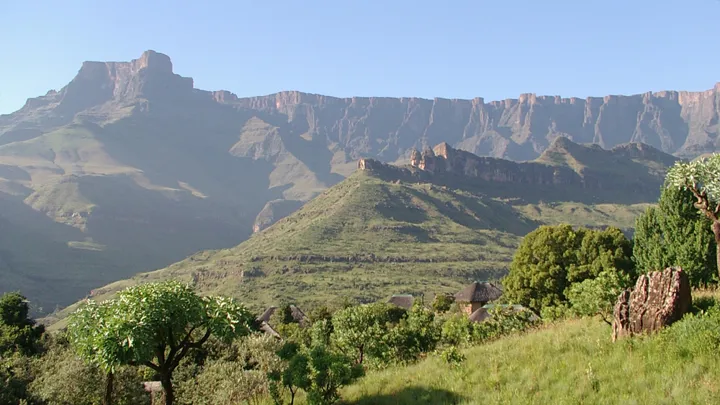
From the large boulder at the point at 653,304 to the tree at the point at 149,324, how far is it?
394 inches

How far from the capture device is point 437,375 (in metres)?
14.3

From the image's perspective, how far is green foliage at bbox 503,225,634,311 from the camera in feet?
119

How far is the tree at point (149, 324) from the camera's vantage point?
12.2m

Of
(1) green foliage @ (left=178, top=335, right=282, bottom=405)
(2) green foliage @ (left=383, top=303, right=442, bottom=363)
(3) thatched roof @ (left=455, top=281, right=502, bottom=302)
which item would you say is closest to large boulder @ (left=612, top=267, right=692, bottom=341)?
(2) green foliage @ (left=383, top=303, right=442, bottom=363)

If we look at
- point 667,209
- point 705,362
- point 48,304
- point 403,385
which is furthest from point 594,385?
point 48,304

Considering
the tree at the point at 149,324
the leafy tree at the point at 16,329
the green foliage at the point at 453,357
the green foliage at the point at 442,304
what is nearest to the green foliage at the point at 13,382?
the tree at the point at 149,324

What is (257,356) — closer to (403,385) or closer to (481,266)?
(403,385)

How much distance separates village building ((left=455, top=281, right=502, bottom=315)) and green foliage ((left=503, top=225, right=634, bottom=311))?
711 inches

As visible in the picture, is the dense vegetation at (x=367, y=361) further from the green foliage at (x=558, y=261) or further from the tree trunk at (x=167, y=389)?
the green foliage at (x=558, y=261)

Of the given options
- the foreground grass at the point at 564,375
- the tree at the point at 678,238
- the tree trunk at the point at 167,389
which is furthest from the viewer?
the tree at the point at 678,238

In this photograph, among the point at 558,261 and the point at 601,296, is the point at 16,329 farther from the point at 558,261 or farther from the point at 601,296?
the point at 558,261

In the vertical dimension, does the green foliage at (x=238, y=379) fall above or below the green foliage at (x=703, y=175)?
below

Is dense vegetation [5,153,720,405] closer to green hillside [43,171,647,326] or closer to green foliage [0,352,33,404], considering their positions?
green foliage [0,352,33,404]

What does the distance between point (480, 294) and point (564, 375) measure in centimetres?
5016
